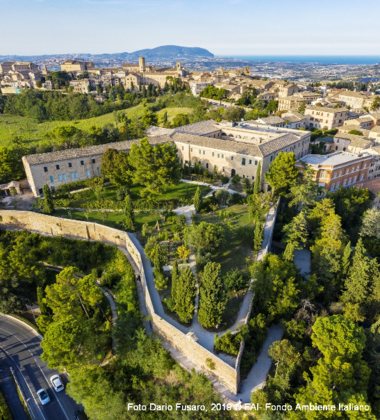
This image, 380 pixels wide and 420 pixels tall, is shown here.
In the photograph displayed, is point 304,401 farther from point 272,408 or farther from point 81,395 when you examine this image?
point 81,395

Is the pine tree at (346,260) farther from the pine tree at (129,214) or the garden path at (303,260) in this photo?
the pine tree at (129,214)

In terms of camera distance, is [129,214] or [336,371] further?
[129,214]

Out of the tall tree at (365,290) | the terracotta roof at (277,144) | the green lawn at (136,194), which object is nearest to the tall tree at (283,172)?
the terracotta roof at (277,144)

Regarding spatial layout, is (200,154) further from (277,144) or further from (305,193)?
(305,193)

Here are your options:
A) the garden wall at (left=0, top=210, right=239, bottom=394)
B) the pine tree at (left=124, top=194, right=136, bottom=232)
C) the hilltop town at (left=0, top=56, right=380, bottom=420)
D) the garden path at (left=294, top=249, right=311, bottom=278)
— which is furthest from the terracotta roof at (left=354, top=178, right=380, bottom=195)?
the garden wall at (left=0, top=210, right=239, bottom=394)

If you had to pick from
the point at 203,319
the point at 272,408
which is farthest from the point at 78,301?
the point at 272,408

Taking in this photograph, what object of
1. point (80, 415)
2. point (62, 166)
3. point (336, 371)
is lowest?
point (80, 415)

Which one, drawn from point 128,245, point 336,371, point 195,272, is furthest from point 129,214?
point 336,371

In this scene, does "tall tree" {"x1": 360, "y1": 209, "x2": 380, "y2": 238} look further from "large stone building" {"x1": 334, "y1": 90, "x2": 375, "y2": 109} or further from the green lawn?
"large stone building" {"x1": 334, "y1": 90, "x2": 375, "y2": 109}
